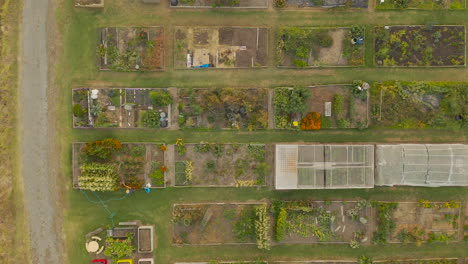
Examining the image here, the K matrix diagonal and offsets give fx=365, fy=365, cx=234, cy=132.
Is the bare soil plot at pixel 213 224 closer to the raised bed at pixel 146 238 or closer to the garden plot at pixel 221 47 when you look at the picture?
the raised bed at pixel 146 238

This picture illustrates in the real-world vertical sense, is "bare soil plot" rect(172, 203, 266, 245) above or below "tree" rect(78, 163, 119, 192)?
below

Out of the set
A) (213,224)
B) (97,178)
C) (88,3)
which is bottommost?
(213,224)

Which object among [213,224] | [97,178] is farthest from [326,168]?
[97,178]

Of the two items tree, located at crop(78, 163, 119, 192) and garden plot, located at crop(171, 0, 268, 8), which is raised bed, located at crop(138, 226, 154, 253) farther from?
garden plot, located at crop(171, 0, 268, 8)

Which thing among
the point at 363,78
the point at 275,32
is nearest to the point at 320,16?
the point at 275,32

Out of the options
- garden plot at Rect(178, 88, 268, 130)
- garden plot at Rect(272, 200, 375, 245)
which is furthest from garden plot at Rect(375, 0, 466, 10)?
garden plot at Rect(272, 200, 375, 245)

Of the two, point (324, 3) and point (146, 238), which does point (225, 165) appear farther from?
point (324, 3)
